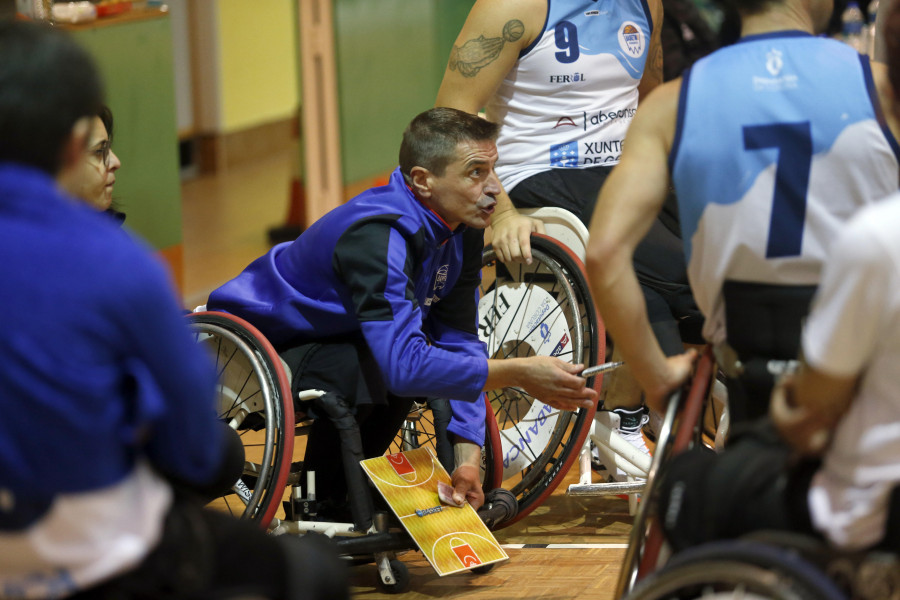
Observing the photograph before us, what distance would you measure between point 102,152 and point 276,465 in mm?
779

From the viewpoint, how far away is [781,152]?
1764mm

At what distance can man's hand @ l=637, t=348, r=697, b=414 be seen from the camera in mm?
1901

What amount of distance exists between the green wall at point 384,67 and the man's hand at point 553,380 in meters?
4.13

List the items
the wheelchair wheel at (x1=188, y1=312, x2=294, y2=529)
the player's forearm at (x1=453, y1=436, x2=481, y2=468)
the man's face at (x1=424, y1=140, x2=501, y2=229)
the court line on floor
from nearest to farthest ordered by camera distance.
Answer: the wheelchair wheel at (x1=188, y1=312, x2=294, y2=529) → the man's face at (x1=424, y1=140, x2=501, y2=229) → the player's forearm at (x1=453, y1=436, x2=481, y2=468) → the court line on floor

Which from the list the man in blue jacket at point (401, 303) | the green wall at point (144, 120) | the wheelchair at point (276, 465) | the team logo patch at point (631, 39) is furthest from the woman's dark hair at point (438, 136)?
the green wall at point (144, 120)

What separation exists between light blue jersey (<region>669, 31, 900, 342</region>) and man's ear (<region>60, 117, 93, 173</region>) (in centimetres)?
88

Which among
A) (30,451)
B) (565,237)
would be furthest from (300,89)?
(30,451)

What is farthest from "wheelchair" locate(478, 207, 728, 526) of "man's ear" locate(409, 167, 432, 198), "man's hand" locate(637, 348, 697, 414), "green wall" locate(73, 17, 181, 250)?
"green wall" locate(73, 17, 181, 250)

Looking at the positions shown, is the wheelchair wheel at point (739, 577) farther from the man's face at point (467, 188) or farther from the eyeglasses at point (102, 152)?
the eyeglasses at point (102, 152)

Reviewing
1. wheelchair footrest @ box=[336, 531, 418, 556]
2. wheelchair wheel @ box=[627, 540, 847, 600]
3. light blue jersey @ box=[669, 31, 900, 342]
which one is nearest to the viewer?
wheelchair wheel @ box=[627, 540, 847, 600]

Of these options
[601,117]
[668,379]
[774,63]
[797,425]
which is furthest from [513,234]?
[797,425]

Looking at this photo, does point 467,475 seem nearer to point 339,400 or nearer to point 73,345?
point 339,400

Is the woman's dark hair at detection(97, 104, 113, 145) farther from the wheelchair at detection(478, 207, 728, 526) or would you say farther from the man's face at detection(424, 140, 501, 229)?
the wheelchair at detection(478, 207, 728, 526)

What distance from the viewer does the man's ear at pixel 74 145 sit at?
1363 mm
